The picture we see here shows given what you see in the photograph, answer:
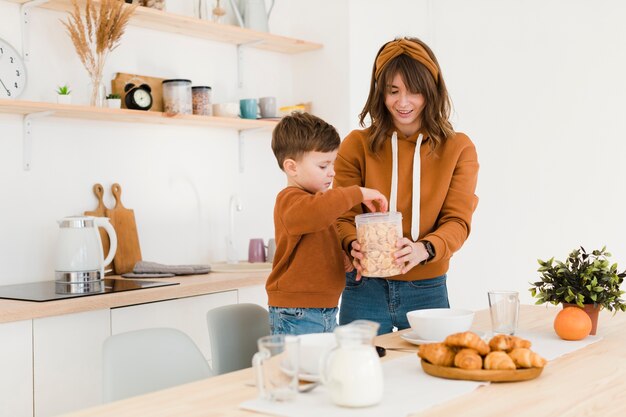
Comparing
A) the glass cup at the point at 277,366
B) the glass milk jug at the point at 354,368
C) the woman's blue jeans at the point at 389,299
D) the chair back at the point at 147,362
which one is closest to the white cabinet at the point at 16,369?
the chair back at the point at 147,362

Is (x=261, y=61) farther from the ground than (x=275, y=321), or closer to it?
farther from the ground

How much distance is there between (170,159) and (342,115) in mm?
934

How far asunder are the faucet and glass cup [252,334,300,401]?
96.3 inches

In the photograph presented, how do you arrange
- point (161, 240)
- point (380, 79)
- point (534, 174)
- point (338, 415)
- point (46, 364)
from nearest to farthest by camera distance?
point (338, 415)
point (380, 79)
point (46, 364)
point (161, 240)
point (534, 174)

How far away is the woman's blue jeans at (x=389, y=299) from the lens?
88.7 inches

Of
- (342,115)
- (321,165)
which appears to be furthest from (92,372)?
(342,115)

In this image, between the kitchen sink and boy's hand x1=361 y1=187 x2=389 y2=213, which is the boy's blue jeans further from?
the kitchen sink

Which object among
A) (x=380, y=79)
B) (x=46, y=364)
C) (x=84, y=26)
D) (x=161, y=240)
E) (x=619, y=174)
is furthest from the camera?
(x=619, y=174)

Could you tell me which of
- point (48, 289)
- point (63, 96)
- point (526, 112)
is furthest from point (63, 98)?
point (526, 112)

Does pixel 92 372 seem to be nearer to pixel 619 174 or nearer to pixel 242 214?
pixel 242 214

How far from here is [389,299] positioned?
2.25 meters

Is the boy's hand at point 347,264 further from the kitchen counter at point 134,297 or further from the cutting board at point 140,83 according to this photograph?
the cutting board at point 140,83

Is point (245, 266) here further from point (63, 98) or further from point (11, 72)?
point (11, 72)

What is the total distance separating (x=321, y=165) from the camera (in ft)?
7.19
